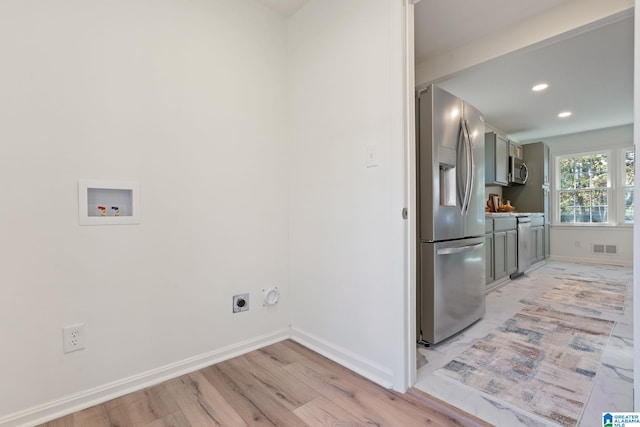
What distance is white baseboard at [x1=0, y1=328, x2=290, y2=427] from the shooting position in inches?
53.9

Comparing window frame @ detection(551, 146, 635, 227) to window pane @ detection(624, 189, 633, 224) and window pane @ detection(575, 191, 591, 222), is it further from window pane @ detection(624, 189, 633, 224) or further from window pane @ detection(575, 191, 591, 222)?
window pane @ detection(575, 191, 591, 222)

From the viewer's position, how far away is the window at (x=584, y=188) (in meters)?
5.62

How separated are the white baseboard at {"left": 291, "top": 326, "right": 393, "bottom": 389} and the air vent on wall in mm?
6175

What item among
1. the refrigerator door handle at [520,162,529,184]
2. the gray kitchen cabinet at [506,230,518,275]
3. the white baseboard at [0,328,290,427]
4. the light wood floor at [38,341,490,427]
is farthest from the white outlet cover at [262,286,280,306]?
the refrigerator door handle at [520,162,529,184]

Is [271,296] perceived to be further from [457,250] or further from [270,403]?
[457,250]

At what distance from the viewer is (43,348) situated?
4.64ft

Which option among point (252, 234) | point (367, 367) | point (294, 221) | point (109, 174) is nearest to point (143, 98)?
point (109, 174)

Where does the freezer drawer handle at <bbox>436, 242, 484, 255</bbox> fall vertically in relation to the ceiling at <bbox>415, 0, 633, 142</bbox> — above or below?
below

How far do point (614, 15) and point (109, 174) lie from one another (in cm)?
308

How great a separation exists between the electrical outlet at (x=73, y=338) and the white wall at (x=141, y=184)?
29mm

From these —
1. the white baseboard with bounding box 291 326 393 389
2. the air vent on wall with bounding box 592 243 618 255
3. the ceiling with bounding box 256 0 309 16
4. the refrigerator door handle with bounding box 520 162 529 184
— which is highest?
the ceiling with bounding box 256 0 309 16

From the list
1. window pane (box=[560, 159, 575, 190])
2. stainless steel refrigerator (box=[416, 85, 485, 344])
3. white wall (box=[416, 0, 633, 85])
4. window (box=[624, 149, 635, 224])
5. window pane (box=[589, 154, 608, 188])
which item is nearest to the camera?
white wall (box=[416, 0, 633, 85])

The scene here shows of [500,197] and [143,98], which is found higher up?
[143,98]

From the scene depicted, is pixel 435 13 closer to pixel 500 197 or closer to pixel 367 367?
pixel 367 367
